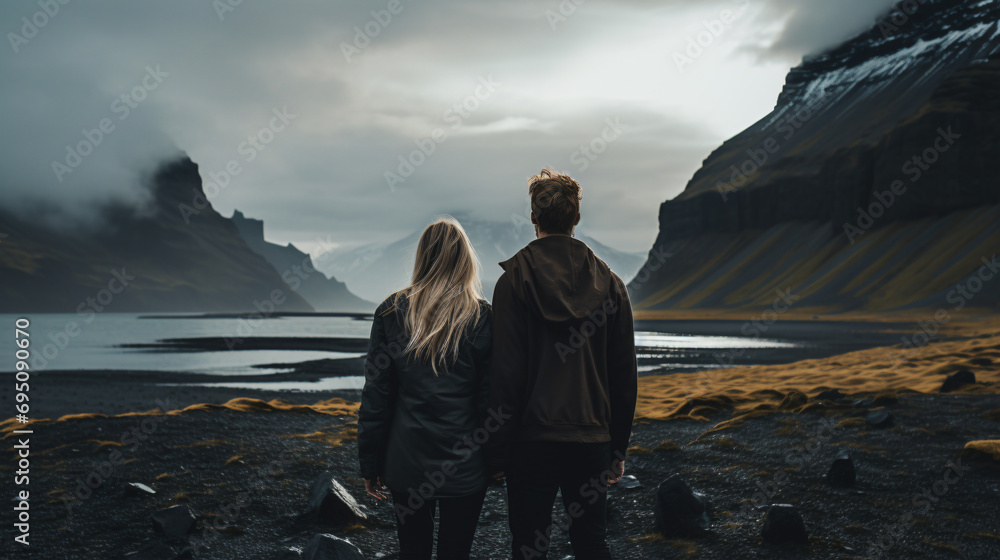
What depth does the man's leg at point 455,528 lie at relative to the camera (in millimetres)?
3750

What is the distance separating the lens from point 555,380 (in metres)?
3.64

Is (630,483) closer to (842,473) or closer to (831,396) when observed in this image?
(842,473)

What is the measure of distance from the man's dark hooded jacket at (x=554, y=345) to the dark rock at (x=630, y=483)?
511 centimetres

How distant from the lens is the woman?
375 cm

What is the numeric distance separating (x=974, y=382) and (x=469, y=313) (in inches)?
578

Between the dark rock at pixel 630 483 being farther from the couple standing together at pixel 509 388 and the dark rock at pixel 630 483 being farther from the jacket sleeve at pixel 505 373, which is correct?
the jacket sleeve at pixel 505 373

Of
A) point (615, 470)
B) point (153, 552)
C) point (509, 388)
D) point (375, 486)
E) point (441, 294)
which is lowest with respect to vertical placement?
point (153, 552)

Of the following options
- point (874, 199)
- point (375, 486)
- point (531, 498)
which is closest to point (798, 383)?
point (531, 498)

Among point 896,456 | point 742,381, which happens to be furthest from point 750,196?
point 896,456

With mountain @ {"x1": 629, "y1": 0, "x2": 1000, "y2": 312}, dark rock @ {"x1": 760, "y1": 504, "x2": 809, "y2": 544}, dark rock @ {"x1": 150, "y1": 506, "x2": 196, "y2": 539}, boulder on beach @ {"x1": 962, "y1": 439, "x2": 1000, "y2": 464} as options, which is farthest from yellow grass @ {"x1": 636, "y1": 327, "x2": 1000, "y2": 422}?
mountain @ {"x1": 629, "y1": 0, "x2": 1000, "y2": 312}

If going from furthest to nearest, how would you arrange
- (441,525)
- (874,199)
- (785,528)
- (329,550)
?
(874,199), (785,528), (329,550), (441,525)

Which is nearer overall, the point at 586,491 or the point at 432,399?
the point at 586,491

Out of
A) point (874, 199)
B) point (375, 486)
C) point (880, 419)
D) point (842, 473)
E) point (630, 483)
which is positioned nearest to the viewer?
point (375, 486)

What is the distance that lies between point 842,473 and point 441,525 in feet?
20.4
